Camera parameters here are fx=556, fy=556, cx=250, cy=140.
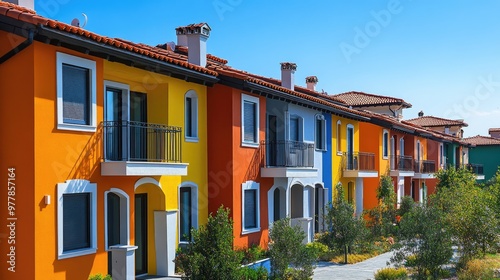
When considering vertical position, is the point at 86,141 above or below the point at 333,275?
above

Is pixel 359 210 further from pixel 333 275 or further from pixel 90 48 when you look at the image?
pixel 90 48

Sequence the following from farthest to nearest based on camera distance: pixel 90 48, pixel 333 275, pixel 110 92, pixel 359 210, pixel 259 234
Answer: pixel 359 210 → pixel 259 234 → pixel 333 275 → pixel 110 92 → pixel 90 48

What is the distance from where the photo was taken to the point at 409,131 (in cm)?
3941

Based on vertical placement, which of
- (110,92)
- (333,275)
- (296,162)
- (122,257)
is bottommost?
(333,275)

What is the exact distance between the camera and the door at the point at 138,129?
54.8 feet

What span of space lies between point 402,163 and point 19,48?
32.0m

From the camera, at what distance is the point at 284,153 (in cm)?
2298

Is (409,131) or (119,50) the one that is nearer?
(119,50)

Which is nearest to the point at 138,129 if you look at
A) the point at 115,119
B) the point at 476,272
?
the point at 115,119

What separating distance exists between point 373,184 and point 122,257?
23199 mm

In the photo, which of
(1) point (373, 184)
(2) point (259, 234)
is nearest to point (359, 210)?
(1) point (373, 184)

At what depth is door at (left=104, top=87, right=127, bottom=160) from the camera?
15555 millimetres

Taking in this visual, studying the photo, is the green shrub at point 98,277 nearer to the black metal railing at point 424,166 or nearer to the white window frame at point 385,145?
the white window frame at point 385,145

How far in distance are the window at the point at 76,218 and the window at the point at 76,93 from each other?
1453mm
